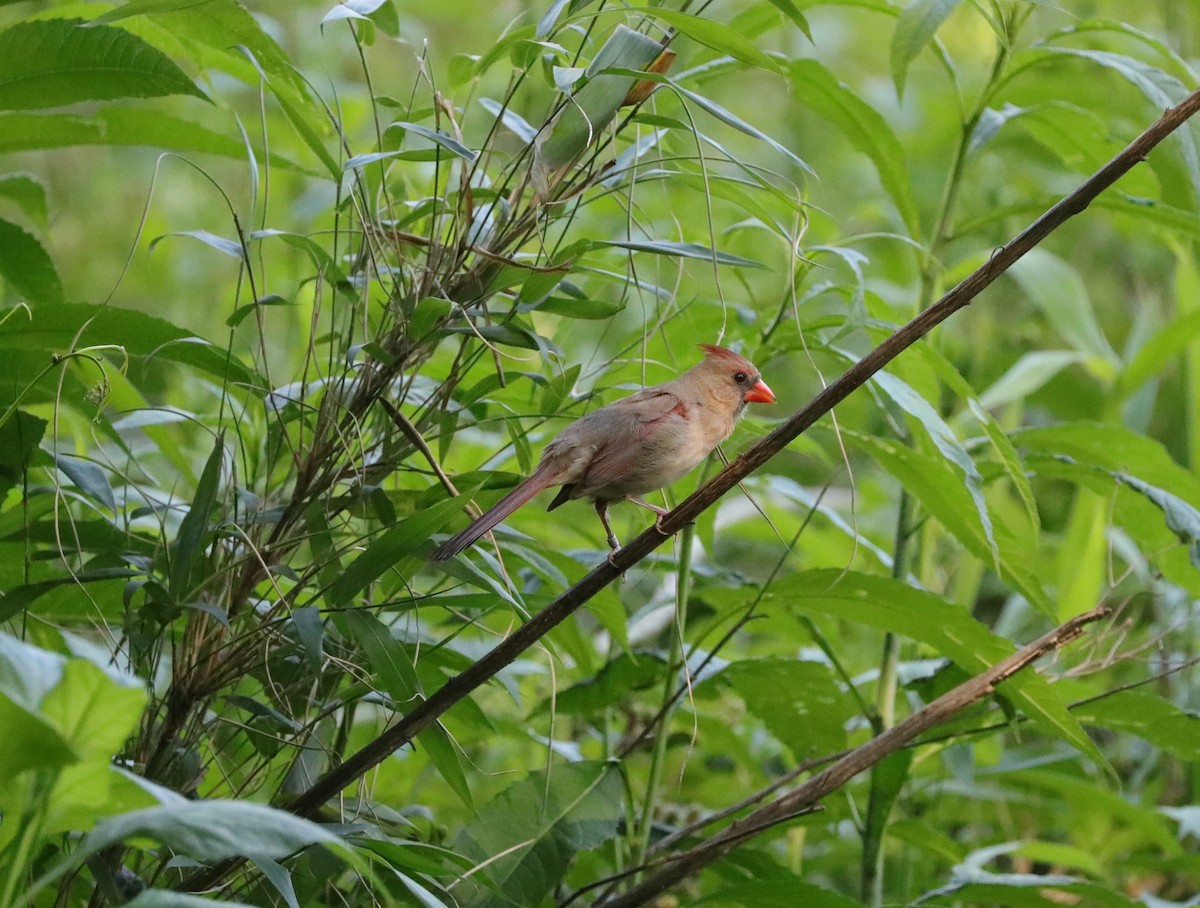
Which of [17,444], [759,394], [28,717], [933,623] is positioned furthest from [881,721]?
[28,717]

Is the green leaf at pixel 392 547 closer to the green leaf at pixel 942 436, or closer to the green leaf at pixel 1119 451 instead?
the green leaf at pixel 942 436

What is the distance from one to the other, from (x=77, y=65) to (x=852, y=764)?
59.4 inches

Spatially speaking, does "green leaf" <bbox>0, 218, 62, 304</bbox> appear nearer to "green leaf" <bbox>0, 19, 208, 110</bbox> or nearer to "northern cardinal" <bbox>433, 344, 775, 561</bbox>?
"green leaf" <bbox>0, 19, 208, 110</bbox>

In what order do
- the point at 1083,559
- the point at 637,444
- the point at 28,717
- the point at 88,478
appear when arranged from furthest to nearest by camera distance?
the point at 1083,559, the point at 637,444, the point at 88,478, the point at 28,717

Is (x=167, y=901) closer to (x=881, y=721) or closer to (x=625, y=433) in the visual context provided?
(x=625, y=433)

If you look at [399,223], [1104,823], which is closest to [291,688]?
[399,223]

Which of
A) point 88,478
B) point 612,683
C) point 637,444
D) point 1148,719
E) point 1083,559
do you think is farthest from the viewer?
point 1083,559

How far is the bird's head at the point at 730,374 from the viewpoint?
86.4 inches

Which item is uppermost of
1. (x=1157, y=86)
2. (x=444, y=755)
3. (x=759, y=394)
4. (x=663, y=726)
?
(x=1157, y=86)

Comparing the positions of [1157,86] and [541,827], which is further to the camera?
[1157,86]

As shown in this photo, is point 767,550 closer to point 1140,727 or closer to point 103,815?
point 1140,727

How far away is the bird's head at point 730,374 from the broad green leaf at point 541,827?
68 centimetres

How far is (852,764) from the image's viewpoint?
74.0 inches

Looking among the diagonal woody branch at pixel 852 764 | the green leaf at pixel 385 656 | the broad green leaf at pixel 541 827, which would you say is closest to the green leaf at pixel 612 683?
the broad green leaf at pixel 541 827
